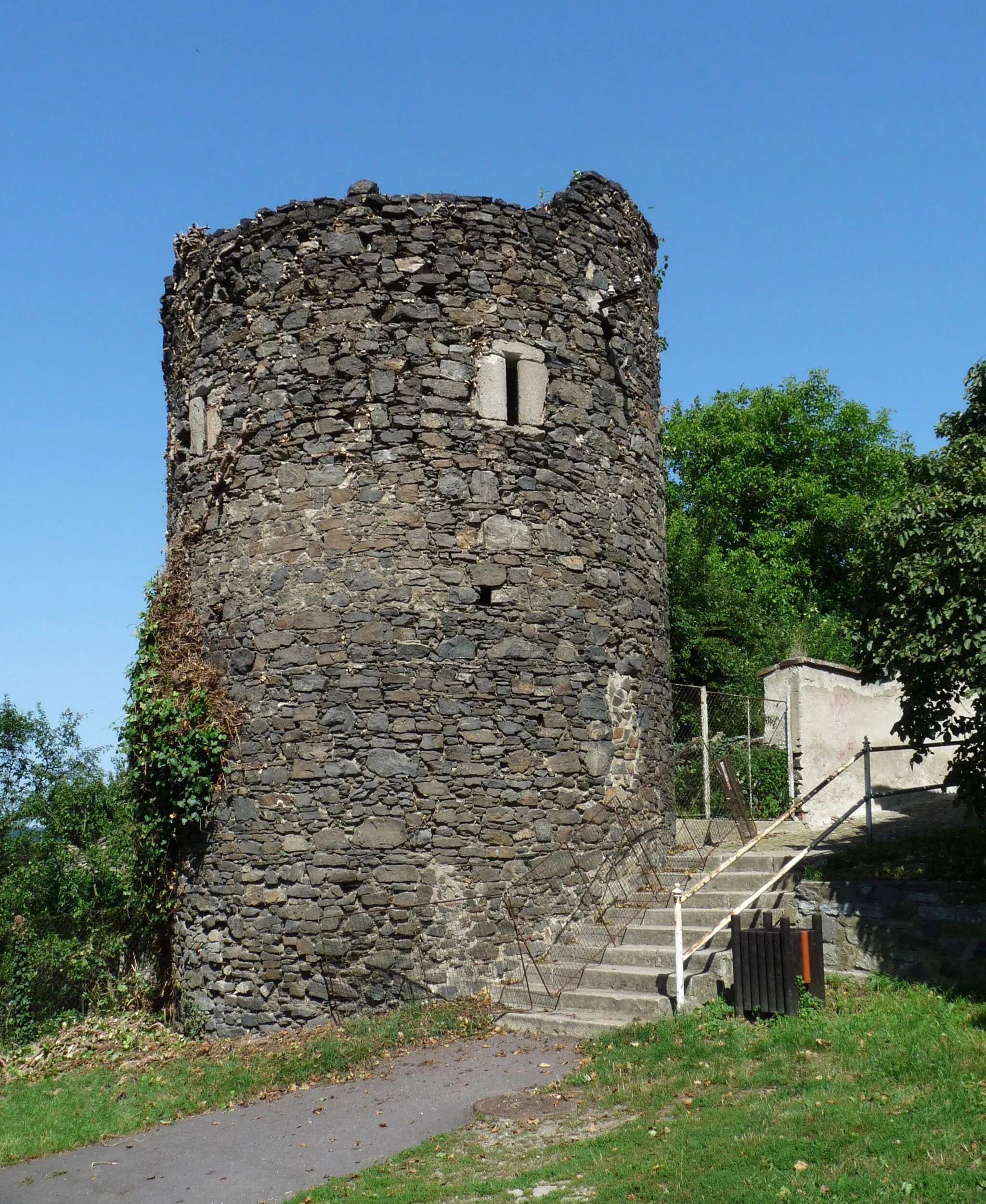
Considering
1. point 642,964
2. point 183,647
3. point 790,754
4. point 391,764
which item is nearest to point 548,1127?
point 642,964

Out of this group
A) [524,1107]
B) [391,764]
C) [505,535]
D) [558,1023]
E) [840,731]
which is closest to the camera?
[524,1107]

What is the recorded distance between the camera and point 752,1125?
636 centimetres

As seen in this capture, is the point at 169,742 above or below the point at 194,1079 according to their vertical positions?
above

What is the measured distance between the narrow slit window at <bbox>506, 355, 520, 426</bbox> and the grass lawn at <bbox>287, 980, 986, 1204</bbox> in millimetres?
5835

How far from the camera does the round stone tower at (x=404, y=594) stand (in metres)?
10.3

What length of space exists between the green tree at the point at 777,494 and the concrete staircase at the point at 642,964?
44.3ft

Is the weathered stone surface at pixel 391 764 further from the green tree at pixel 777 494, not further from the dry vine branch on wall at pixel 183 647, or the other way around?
the green tree at pixel 777 494

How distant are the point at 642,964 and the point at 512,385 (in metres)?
5.66

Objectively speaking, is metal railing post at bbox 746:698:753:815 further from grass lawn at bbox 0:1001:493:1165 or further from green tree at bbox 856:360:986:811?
grass lawn at bbox 0:1001:493:1165

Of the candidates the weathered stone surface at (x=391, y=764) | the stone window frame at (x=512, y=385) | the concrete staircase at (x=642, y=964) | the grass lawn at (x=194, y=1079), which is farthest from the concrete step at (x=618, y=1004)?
the stone window frame at (x=512, y=385)

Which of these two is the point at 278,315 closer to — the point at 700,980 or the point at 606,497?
the point at 606,497

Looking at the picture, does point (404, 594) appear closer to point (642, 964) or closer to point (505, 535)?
point (505, 535)

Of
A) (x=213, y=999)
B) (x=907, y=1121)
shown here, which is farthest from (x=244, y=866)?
(x=907, y=1121)

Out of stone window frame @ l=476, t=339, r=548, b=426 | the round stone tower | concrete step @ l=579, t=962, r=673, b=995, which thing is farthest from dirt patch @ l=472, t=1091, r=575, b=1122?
stone window frame @ l=476, t=339, r=548, b=426
